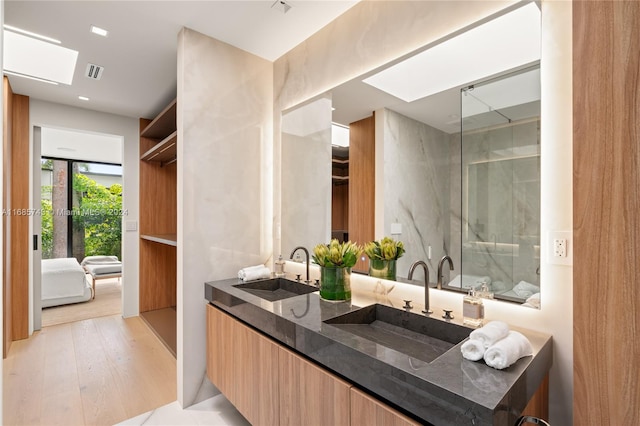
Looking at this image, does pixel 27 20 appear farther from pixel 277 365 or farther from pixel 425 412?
pixel 425 412

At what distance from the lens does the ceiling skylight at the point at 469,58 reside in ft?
4.36

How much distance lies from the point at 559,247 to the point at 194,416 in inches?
91.8

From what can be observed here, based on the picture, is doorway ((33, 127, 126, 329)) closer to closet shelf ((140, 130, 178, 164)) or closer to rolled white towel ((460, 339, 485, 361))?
closet shelf ((140, 130, 178, 164))

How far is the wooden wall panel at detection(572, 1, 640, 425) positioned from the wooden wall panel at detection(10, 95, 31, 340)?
4.49m

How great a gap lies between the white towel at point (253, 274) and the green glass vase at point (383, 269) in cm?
82

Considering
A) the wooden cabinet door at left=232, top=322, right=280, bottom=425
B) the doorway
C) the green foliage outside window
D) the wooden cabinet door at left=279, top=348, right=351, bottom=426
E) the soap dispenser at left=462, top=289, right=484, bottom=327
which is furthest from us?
the green foliage outside window

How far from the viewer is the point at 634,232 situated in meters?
0.95

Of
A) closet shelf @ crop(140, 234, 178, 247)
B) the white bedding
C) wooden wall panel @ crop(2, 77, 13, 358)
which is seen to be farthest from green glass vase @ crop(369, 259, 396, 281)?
the white bedding

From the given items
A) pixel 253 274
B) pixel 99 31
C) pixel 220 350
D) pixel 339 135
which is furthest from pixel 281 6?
pixel 220 350

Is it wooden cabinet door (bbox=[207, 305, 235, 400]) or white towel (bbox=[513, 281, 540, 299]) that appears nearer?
white towel (bbox=[513, 281, 540, 299])

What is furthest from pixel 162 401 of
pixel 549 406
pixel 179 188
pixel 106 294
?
pixel 106 294

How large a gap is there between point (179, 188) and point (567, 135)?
218cm

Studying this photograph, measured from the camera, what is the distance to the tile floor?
205 cm

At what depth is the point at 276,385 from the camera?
1.54m
